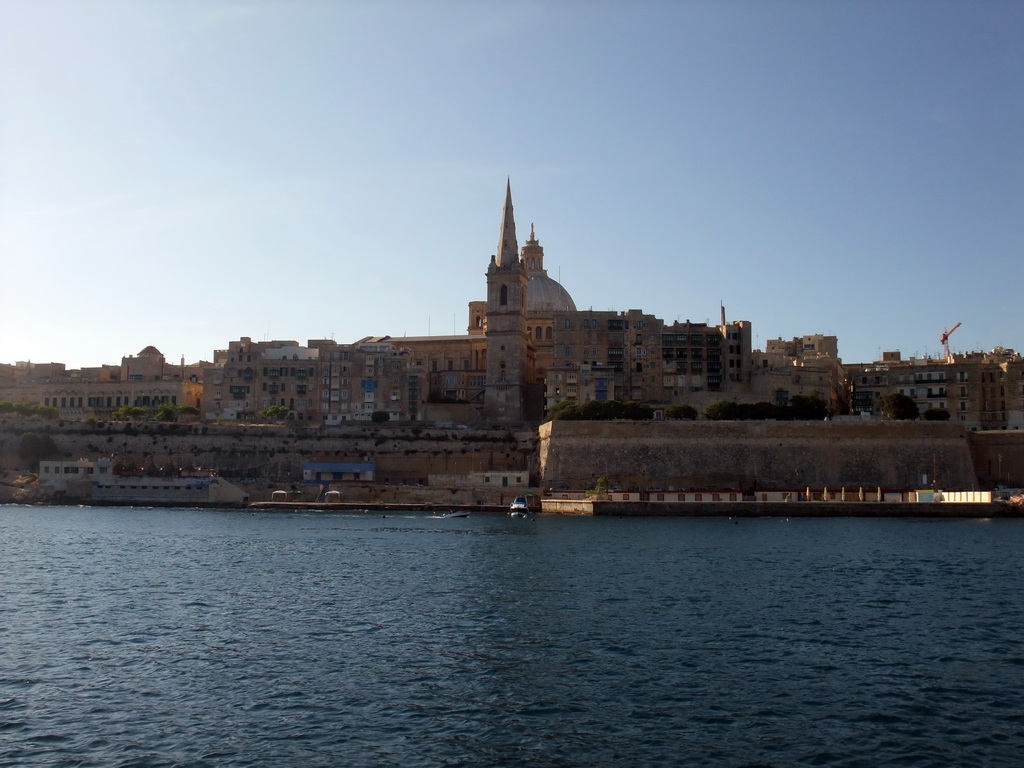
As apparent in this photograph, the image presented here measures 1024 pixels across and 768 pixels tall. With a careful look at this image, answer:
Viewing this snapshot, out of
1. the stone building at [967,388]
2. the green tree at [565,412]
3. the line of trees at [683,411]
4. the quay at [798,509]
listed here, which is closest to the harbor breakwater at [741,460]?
the green tree at [565,412]

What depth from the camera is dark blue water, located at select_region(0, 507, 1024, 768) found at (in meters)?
11.9

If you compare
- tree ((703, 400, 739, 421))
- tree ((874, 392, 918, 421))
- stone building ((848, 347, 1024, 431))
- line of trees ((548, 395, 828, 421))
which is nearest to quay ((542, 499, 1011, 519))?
line of trees ((548, 395, 828, 421))

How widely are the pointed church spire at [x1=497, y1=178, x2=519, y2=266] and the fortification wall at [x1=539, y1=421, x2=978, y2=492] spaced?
15.5 metres

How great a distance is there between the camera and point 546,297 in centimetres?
7744

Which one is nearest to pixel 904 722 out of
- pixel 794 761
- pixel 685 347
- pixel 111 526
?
pixel 794 761

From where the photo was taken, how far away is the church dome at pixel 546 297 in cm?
7656

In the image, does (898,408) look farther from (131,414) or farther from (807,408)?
(131,414)

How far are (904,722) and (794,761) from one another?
2.23 m

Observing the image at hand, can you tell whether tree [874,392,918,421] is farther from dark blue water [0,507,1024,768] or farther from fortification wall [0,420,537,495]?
dark blue water [0,507,1024,768]

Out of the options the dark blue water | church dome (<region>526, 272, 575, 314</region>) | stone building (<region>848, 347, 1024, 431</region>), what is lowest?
the dark blue water

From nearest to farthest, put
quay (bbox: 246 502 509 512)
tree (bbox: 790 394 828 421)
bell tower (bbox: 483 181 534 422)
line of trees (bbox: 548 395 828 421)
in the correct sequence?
quay (bbox: 246 502 509 512) < line of trees (bbox: 548 395 828 421) < tree (bbox: 790 394 828 421) < bell tower (bbox: 483 181 534 422)

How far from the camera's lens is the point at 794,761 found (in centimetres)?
1135

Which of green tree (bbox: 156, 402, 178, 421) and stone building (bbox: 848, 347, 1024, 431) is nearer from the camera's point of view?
stone building (bbox: 848, 347, 1024, 431)

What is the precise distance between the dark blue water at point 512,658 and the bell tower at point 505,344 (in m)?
32.7
